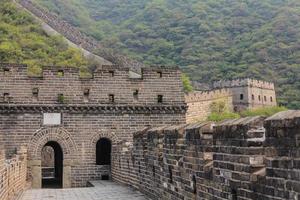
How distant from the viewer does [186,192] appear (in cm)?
995

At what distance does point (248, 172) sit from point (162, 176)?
18.7 ft

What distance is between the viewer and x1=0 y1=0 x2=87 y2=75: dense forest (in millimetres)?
52375

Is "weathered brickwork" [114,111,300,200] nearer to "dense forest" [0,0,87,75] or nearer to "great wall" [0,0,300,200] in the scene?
"great wall" [0,0,300,200]

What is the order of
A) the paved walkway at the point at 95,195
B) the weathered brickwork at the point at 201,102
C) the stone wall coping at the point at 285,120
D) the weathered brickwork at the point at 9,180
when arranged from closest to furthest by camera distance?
the stone wall coping at the point at 285,120 < the weathered brickwork at the point at 9,180 < the paved walkway at the point at 95,195 < the weathered brickwork at the point at 201,102

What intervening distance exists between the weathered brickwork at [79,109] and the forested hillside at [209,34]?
5224 centimetres

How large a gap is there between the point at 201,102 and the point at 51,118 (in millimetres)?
35537

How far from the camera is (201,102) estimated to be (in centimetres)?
5691

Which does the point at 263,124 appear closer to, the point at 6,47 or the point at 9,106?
the point at 9,106

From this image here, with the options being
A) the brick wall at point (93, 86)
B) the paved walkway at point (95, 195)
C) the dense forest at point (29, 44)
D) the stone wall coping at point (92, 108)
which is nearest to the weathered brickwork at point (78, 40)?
the dense forest at point (29, 44)

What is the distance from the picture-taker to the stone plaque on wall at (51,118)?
2270 cm

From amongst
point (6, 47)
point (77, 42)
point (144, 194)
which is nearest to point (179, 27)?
point (77, 42)

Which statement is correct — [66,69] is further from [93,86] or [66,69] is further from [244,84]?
[244,84]

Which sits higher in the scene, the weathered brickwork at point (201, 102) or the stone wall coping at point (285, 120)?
the weathered brickwork at point (201, 102)

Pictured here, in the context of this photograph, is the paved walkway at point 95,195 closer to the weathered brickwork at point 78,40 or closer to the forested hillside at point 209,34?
the weathered brickwork at point 78,40
